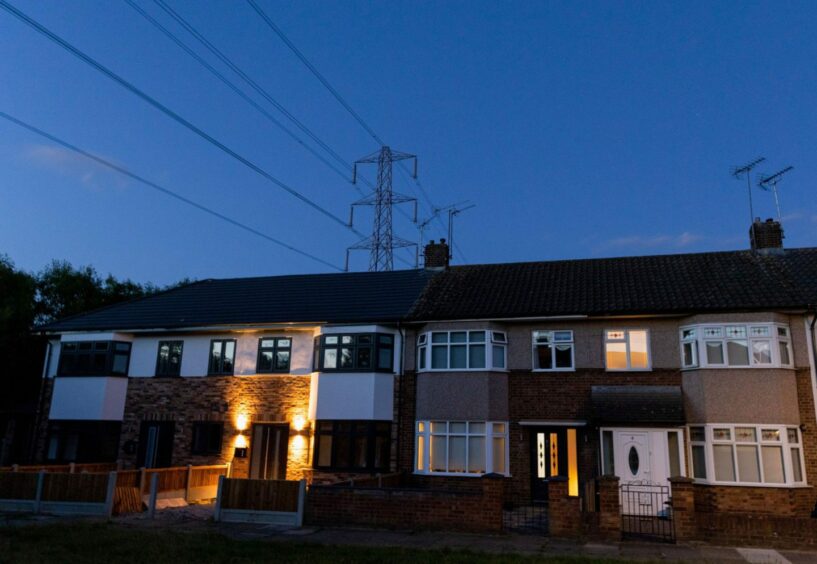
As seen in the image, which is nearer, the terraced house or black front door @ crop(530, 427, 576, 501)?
the terraced house

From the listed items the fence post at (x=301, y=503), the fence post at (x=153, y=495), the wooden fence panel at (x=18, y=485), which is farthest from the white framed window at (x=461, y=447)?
the wooden fence panel at (x=18, y=485)

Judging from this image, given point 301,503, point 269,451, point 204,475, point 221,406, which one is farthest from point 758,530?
point 221,406

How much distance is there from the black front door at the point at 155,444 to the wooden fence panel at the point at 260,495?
811 centimetres

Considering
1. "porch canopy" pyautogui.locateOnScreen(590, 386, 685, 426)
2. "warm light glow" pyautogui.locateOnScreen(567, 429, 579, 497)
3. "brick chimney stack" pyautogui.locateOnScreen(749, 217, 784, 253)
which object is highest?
"brick chimney stack" pyautogui.locateOnScreen(749, 217, 784, 253)

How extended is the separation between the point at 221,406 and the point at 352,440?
4810 mm

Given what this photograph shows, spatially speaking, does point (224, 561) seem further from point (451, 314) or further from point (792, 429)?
point (792, 429)

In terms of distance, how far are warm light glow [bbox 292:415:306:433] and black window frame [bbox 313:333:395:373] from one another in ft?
5.12

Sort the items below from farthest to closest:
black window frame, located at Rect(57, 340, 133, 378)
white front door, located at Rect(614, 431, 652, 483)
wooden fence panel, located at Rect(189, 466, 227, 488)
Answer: black window frame, located at Rect(57, 340, 133, 378), wooden fence panel, located at Rect(189, 466, 227, 488), white front door, located at Rect(614, 431, 652, 483)

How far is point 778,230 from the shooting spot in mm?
20891

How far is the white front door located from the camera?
17141 millimetres

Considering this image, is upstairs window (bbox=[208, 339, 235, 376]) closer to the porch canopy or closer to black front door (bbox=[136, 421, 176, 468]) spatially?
black front door (bbox=[136, 421, 176, 468])

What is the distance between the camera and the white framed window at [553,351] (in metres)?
18.9

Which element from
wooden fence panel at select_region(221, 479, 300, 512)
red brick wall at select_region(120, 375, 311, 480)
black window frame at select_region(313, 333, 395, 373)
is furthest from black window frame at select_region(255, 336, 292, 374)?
wooden fence panel at select_region(221, 479, 300, 512)

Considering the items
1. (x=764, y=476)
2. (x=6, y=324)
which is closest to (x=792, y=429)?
(x=764, y=476)
